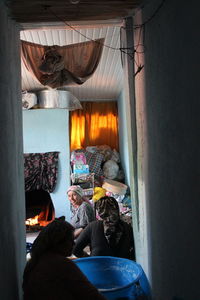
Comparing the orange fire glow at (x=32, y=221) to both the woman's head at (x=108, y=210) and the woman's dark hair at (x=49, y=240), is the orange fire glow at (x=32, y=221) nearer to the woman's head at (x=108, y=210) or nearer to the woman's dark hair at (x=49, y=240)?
the woman's head at (x=108, y=210)

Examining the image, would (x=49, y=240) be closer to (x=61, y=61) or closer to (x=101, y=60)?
(x=61, y=61)

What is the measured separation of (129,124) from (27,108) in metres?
4.25

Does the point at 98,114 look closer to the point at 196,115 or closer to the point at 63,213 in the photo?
the point at 63,213

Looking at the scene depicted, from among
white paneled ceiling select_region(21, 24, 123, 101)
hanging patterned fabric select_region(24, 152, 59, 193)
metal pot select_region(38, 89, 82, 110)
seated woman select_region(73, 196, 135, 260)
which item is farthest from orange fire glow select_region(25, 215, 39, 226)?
seated woman select_region(73, 196, 135, 260)

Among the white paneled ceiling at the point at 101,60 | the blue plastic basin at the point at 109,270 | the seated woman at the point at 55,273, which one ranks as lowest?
the blue plastic basin at the point at 109,270

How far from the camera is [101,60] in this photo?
5062 millimetres

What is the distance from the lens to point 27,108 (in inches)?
→ 256

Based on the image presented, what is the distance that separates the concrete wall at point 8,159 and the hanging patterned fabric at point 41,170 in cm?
417

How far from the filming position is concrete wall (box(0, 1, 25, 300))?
5.33ft

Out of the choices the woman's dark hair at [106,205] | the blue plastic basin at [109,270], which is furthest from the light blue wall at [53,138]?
the blue plastic basin at [109,270]

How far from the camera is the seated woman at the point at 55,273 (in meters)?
1.49

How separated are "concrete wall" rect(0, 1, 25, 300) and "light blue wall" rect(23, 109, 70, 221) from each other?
434 centimetres

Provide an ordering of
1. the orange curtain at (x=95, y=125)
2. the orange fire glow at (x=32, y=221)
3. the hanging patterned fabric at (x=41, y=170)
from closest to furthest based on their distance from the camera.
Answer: the orange fire glow at (x=32, y=221) < the hanging patterned fabric at (x=41, y=170) < the orange curtain at (x=95, y=125)

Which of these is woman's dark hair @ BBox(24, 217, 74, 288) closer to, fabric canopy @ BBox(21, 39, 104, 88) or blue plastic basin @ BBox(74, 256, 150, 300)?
blue plastic basin @ BBox(74, 256, 150, 300)
